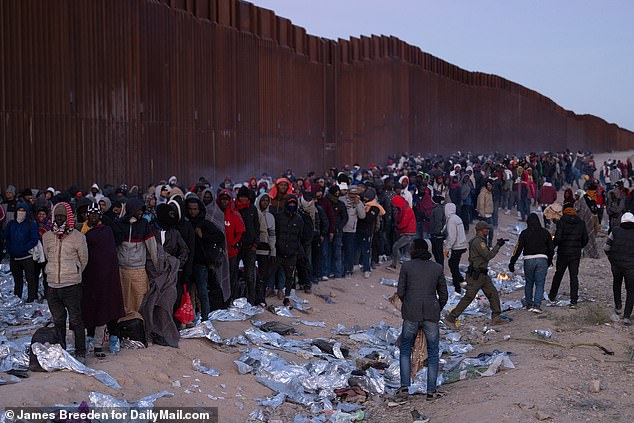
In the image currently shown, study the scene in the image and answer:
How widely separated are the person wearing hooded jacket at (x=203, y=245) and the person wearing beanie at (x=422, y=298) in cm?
280

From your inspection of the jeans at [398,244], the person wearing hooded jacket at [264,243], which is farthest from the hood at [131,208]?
the jeans at [398,244]

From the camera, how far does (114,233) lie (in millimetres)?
10422

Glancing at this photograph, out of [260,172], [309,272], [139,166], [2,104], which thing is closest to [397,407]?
[309,272]

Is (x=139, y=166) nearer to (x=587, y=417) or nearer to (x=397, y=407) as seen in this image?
(x=397, y=407)

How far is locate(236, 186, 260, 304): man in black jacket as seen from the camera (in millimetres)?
13398

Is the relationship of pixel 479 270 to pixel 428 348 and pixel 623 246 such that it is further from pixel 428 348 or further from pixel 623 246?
pixel 428 348

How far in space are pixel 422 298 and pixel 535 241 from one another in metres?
5.06

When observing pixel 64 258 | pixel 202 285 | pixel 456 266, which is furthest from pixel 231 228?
pixel 456 266

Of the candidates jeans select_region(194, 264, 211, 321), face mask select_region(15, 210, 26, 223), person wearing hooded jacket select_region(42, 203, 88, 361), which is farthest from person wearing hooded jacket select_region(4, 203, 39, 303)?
person wearing hooded jacket select_region(42, 203, 88, 361)

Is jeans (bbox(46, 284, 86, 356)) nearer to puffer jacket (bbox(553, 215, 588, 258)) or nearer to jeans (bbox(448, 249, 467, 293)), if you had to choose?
puffer jacket (bbox(553, 215, 588, 258))

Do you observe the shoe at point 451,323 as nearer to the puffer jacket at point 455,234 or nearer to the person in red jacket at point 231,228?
the puffer jacket at point 455,234

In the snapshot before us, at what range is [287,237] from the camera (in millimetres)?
14281

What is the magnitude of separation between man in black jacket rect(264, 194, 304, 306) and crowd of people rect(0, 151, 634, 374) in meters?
0.02

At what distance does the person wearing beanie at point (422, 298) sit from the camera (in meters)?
9.95
